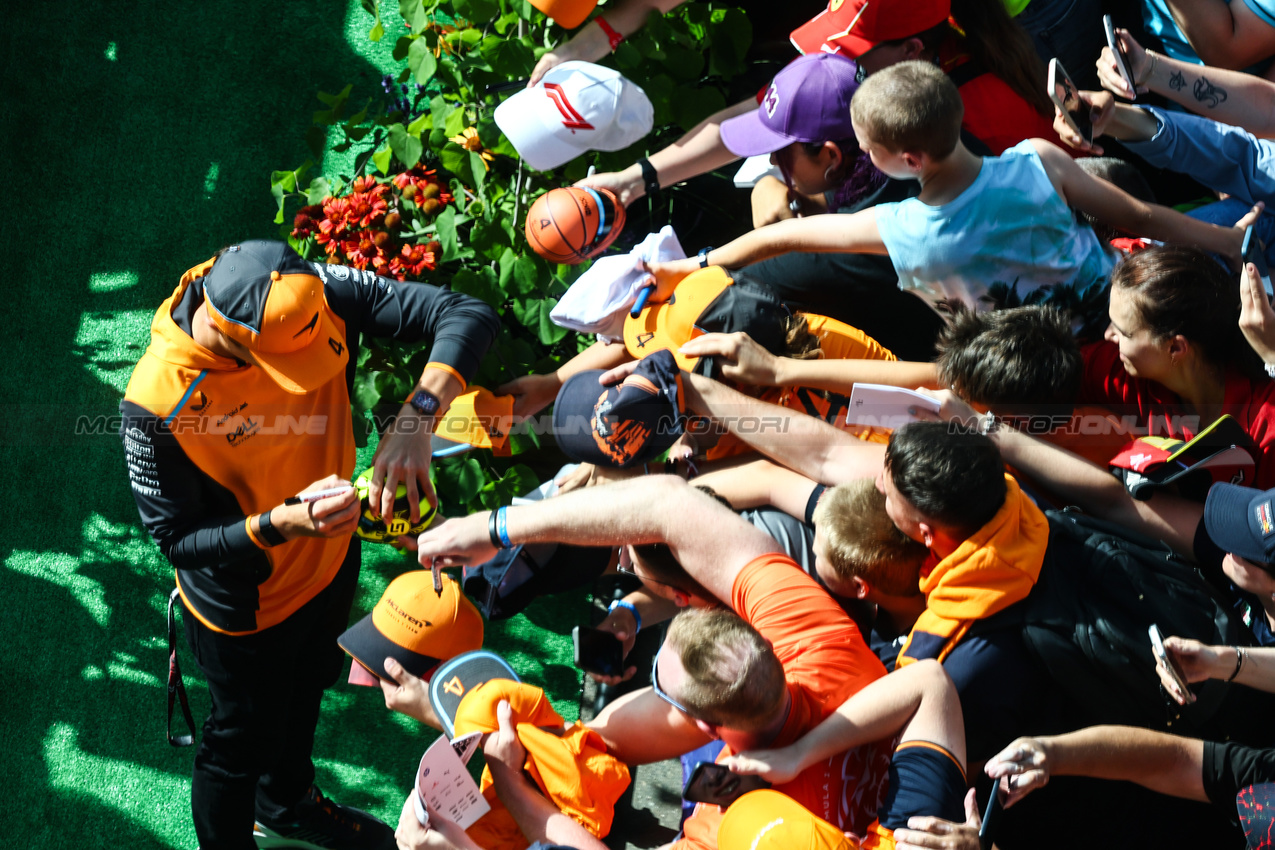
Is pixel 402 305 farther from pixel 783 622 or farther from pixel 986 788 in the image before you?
pixel 986 788

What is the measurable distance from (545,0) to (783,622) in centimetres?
193

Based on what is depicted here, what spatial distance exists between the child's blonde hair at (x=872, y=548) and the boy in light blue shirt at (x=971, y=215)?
2.17ft

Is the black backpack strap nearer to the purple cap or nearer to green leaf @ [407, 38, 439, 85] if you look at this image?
green leaf @ [407, 38, 439, 85]

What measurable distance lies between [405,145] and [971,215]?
1.85 meters

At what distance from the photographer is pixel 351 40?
410 cm

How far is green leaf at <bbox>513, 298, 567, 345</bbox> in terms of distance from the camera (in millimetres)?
2939

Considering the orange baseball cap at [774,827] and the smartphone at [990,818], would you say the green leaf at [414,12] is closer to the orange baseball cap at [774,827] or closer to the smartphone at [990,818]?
the orange baseball cap at [774,827]

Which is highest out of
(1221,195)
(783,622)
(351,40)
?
(351,40)

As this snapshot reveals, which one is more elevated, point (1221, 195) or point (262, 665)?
point (1221, 195)

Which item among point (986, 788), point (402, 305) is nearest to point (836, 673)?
point (986, 788)

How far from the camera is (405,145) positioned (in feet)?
10.1

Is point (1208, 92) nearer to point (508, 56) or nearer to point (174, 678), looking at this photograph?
point (508, 56)

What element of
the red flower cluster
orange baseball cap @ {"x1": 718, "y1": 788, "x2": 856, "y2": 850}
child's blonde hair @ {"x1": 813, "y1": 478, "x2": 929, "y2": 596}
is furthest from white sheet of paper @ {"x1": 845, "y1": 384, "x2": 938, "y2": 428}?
the red flower cluster

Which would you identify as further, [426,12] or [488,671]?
[426,12]
